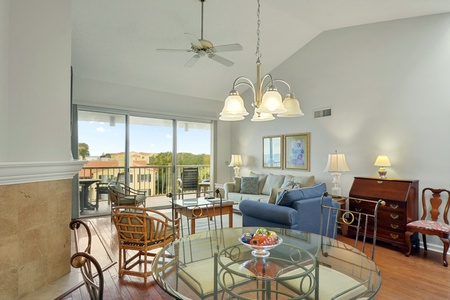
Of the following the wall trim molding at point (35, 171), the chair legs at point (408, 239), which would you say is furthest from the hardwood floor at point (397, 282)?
the wall trim molding at point (35, 171)

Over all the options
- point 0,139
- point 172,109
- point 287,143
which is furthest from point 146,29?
point 287,143

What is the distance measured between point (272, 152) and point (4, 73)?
533cm

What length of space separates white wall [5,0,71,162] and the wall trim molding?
0.08 metres

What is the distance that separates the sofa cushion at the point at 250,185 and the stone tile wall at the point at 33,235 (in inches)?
162

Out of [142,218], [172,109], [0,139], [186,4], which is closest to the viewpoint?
[0,139]

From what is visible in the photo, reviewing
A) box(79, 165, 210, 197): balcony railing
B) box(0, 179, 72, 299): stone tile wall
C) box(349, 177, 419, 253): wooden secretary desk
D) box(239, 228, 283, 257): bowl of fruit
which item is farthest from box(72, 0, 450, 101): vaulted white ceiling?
box(239, 228, 283, 257): bowl of fruit

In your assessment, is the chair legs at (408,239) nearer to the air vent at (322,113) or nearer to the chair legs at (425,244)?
the chair legs at (425,244)

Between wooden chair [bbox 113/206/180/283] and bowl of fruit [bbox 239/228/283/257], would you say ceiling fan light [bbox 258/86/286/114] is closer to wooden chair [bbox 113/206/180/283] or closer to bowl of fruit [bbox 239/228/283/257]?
bowl of fruit [bbox 239/228/283/257]

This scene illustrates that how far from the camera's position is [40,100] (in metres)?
1.96

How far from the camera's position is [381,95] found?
14.0 feet

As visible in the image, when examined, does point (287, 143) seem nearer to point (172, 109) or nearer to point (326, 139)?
point (326, 139)

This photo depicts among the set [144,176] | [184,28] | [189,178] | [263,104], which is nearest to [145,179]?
[144,176]

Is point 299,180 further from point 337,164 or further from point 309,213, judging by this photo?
point 309,213

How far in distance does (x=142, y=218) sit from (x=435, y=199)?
4012 millimetres
